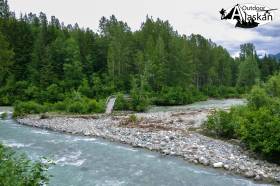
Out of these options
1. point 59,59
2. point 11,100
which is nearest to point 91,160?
point 11,100

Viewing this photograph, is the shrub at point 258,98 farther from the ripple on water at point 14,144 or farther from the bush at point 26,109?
the bush at point 26,109

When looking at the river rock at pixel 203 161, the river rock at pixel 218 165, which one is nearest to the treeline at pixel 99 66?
the river rock at pixel 203 161

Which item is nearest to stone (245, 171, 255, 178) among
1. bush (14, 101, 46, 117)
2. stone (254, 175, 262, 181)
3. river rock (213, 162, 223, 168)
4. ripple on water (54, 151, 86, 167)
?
stone (254, 175, 262, 181)

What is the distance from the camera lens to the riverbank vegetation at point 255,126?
17.0 metres

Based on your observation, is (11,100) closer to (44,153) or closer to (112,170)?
(44,153)

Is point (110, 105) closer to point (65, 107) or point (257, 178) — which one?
point (65, 107)

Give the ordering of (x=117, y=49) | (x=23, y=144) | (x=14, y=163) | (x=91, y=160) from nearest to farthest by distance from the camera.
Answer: (x=14, y=163) → (x=91, y=160) → (x=23, y=144) → (x=117, y=49)

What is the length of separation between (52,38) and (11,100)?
18346 mm

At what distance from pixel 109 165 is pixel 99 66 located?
49.4m

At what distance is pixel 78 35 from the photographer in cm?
6819

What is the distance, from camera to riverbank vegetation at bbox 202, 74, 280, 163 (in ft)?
55.7

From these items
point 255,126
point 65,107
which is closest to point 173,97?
point 65,107

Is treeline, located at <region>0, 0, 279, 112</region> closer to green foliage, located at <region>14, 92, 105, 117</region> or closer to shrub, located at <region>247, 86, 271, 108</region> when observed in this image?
green foliage, located at <region>14, 92, 105, 117</region>

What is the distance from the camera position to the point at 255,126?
1809cm
